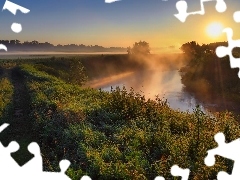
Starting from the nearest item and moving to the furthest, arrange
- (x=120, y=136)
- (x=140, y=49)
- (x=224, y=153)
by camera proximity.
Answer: (x=224, y=153) < (x=120, y=136) < (x=140, y=49)

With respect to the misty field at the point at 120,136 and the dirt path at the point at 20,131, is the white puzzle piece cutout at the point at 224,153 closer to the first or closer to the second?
the misty field at the point at 120,136

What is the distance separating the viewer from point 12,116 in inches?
942

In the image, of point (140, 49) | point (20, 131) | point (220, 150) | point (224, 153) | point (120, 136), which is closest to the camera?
point (220, 150)

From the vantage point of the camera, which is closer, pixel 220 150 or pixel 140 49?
pixel 220 150

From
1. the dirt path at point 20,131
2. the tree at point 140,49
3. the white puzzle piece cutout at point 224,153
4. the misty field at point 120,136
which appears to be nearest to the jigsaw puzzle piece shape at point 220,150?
the white puzzle piece cutout at point 224,153

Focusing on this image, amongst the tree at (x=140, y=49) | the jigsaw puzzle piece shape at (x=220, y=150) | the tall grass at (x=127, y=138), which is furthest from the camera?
the tree at (x=140, y=49)

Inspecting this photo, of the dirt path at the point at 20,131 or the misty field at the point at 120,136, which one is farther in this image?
the dirt path at the point at 20,131

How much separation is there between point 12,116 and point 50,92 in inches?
233

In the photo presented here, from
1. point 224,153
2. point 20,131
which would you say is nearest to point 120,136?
point 224,153

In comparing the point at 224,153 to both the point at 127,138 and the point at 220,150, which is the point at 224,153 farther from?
the point at 127,138

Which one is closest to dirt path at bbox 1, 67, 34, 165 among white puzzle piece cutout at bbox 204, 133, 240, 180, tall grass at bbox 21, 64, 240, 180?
tall grass at bbox 21, 64, 240, 180

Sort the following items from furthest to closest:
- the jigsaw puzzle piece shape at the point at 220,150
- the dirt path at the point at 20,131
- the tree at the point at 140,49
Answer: the tree at the point at 140,49 < the dirt path at the point at 20,131 < the jigsaw puzzle piece shape at the point at 220,150

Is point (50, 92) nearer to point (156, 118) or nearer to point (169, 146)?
point (156, 118)

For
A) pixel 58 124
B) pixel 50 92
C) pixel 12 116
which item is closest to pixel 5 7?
pixel 58 124
